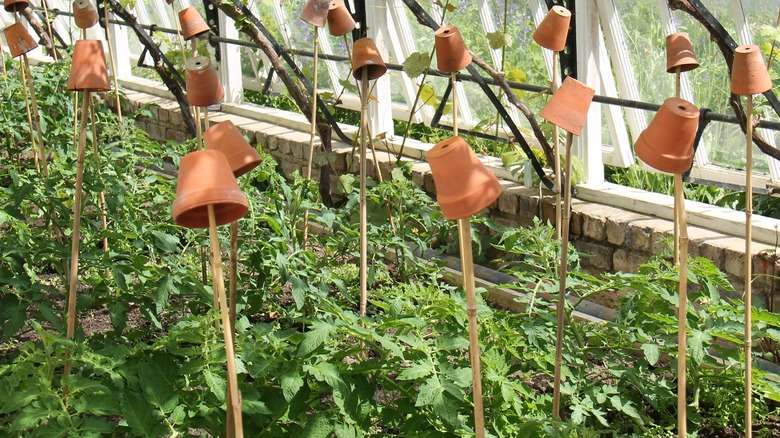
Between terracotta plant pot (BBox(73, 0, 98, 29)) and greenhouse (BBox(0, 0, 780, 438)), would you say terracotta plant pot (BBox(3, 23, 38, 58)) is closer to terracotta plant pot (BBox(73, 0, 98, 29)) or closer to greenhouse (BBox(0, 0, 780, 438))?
greenhouse (BBox(0, 0, 780, 438))

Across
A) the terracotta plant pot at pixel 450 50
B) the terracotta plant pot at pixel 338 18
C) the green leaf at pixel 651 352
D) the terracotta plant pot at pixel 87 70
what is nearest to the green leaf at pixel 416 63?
the terracotta plant pot at pixel 338 18

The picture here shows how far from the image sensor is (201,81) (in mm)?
2193

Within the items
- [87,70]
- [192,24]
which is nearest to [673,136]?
[87,70]

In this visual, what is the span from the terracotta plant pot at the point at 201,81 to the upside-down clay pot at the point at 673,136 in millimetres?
1021

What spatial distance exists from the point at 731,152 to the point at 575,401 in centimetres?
229

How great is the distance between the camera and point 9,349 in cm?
360

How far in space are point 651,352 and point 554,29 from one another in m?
0.91

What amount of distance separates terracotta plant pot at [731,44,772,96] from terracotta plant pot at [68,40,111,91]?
1650 millimetres

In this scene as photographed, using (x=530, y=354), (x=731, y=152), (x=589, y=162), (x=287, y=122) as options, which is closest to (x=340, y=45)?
(x=287, y=122)

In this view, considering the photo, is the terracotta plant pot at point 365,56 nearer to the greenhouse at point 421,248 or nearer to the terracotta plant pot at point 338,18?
the greenhouse at point 421,248

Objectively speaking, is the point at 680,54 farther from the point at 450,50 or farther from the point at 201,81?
the point at 201,81

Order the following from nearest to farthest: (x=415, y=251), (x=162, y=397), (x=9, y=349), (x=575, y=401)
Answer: (x=162, y=397) < (x=575, y=401) < (x=9, y=349) < (x=415, y=251)

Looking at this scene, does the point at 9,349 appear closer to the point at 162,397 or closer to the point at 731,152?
the point at 162,397

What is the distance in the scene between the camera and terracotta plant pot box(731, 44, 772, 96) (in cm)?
212
